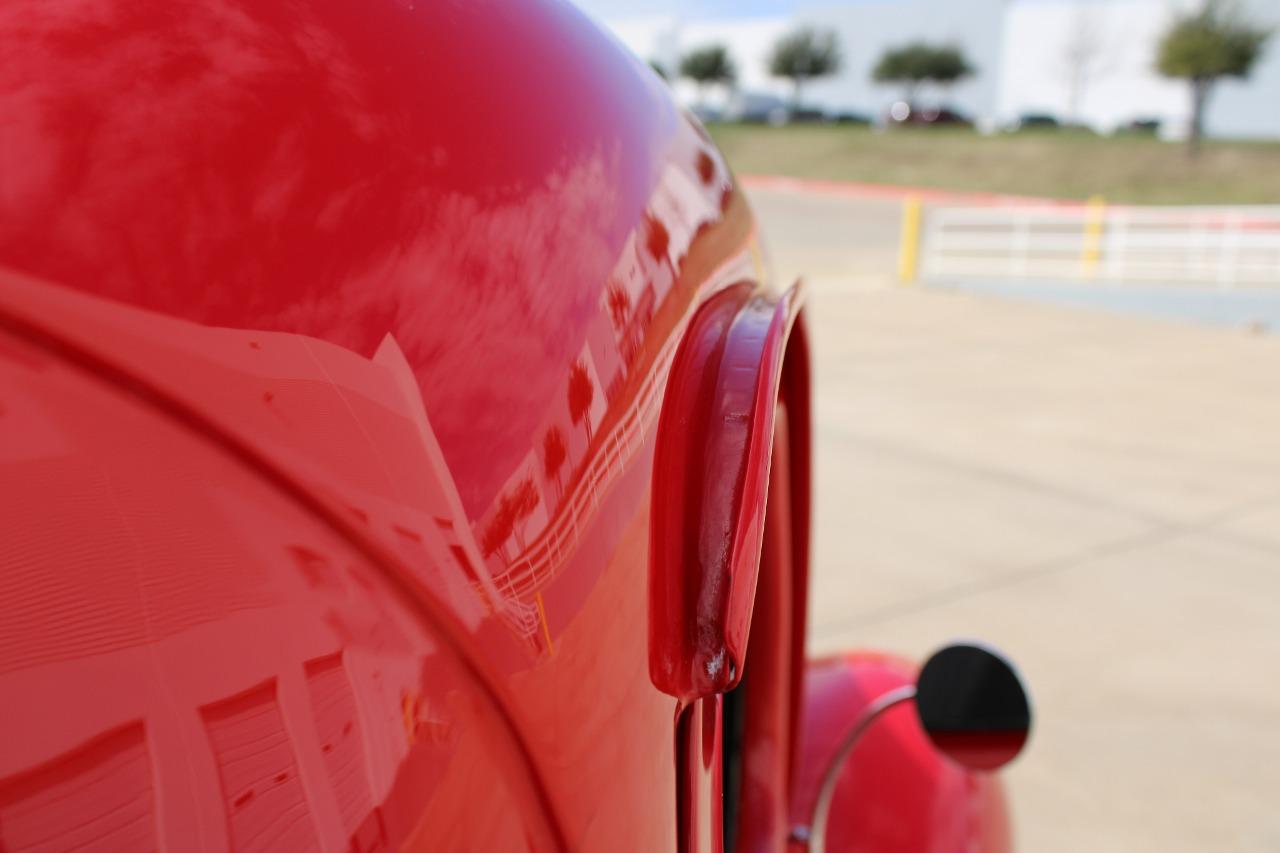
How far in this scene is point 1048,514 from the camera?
18.5 ft

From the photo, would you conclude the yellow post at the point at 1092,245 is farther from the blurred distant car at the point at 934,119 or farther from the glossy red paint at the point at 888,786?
the blurred distant car at the point at 934,119

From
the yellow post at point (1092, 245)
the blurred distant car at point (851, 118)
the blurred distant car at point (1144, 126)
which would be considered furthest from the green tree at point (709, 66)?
the yellow post at point (1092, 245)

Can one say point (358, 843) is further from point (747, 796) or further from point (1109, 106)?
point (1109, 106)

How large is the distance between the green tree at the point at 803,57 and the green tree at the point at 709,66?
2293mm

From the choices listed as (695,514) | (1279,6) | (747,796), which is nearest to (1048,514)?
(747,796)

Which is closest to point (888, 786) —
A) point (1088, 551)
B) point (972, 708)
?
point (972, 708)

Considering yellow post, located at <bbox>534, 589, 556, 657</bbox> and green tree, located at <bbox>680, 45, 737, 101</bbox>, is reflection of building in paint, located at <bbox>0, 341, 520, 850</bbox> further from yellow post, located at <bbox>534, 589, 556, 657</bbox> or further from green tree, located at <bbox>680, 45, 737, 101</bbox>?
green tree, located at <bbox>680, 45, 737, 101</bbox>

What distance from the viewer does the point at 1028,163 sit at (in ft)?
118

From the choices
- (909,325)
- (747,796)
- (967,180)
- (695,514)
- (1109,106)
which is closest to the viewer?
(695,514)

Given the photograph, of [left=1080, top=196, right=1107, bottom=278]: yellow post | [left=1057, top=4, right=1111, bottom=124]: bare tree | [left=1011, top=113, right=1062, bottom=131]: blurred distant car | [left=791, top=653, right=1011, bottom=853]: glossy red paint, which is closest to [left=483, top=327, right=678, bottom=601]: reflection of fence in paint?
[left=791, top=653, right=1011, bottom=853]: glossy red paint

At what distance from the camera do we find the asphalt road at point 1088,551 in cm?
343

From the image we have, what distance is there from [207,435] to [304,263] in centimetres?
11

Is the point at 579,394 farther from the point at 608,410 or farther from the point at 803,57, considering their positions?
the point at 803,57

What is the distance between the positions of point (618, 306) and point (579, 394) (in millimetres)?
89
